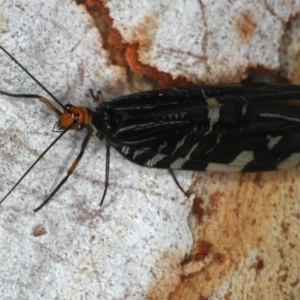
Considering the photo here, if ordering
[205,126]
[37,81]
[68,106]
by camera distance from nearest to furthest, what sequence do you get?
[37,81] → [68,106] → [205,126]

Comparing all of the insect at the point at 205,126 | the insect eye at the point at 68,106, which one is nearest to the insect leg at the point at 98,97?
the insect at the point at 205,126

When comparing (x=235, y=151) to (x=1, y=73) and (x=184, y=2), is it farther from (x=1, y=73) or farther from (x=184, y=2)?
(x=1, y=73)

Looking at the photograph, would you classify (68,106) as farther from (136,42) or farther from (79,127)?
(136,42)

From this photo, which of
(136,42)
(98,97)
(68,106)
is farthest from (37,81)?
(136,42)

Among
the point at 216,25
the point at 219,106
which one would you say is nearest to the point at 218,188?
the point at 219,106

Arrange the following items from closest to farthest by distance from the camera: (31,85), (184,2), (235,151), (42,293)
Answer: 1. (42,293)
2. (31,85)
3. (184,2)
4. (235,151)

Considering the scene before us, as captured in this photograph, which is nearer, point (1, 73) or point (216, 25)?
point (1, 73)

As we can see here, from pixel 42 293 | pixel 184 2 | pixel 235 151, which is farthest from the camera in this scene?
pixel 235 151
